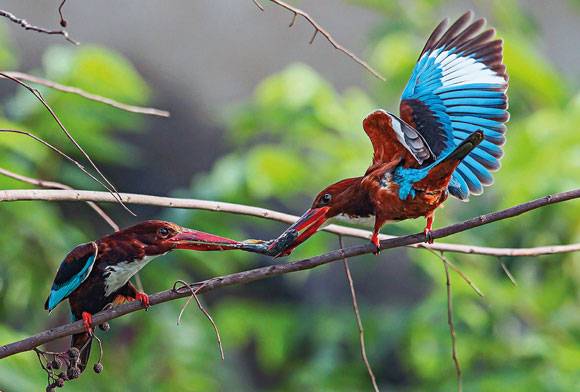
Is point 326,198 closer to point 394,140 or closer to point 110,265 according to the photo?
point 394,140

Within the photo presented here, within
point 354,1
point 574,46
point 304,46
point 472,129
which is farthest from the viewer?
point 574,46

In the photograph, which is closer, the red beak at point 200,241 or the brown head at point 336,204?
the red beak at point 200,241

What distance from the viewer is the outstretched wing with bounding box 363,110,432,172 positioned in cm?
139

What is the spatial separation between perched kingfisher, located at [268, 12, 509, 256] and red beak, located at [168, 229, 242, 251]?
0.21ft

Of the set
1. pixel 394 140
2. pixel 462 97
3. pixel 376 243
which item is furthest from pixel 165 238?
pixel 462 97

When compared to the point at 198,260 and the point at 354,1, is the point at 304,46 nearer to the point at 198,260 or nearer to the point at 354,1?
the point at 354,1

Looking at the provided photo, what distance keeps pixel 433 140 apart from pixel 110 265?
53cm

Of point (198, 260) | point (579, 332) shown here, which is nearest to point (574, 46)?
point (579, 332)

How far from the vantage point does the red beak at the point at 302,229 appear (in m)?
1.29

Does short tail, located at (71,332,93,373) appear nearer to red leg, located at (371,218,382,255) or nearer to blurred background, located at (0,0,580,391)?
red leg, located at (371,218,382,255)

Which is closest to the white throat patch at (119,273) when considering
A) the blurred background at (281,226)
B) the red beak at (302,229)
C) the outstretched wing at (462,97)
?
the red beak at (302,229)

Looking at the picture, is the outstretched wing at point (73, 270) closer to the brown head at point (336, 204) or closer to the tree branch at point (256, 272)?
the tree branch at point (256, 272)

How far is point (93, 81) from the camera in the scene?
3.11 m

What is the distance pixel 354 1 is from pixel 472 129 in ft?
7.88
